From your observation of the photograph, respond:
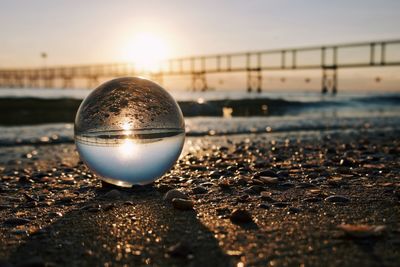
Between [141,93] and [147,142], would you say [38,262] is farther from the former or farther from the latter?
[141,93]

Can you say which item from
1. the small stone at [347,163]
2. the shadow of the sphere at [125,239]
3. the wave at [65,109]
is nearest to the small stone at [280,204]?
the shadow of the sphere at [125,239]

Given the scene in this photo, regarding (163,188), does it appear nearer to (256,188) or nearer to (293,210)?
(256,188)

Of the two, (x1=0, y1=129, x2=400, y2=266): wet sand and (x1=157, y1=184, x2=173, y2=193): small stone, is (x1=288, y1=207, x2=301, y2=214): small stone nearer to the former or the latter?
(x1=0, y1=129, x2=400, y2=266): wet sand

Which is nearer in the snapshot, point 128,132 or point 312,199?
point 312,199

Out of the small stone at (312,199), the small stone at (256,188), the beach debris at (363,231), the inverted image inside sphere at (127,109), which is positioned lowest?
the small stone at (256,188)

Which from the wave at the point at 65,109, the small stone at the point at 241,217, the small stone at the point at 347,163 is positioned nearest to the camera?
the small stone at the point at 241,217

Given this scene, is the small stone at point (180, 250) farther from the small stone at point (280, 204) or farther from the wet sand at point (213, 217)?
the small stone at point (280, 204)

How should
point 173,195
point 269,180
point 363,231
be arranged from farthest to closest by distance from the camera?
→ point 269,180, point 173,195, point 363,231

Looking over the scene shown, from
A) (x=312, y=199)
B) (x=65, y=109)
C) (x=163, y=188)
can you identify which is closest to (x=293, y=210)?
(x=312, y=199)
